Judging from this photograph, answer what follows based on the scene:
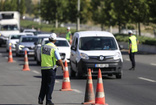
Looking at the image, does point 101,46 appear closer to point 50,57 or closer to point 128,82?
point 128,82

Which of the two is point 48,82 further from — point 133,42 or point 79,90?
point 133,42

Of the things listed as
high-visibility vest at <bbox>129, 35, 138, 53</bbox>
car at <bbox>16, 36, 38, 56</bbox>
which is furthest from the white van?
car at <bbox>16, 36, 38, 56</bbox>

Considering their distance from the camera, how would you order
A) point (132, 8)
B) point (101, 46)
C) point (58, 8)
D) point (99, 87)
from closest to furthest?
point (99, 87) < point (101, 46) < point (132, 8) < point (58, 8)

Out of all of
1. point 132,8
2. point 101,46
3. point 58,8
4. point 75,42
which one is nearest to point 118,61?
point 101,46

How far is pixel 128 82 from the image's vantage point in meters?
17.7

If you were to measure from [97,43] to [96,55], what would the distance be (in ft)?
3.55

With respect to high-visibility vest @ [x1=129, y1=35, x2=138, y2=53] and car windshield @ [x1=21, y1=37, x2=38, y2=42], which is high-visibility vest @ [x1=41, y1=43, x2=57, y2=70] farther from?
car windshield @ [x1=21, y1=37, x2=38, y2=42]

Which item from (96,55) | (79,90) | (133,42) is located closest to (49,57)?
(79,90)

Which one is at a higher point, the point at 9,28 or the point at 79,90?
the point at 79,90

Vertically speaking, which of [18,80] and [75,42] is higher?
[75,42]

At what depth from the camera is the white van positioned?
18.4 metres

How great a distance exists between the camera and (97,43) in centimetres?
1947

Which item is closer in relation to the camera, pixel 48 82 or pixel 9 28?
pixel 48 82

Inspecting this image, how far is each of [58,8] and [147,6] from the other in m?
54.6
